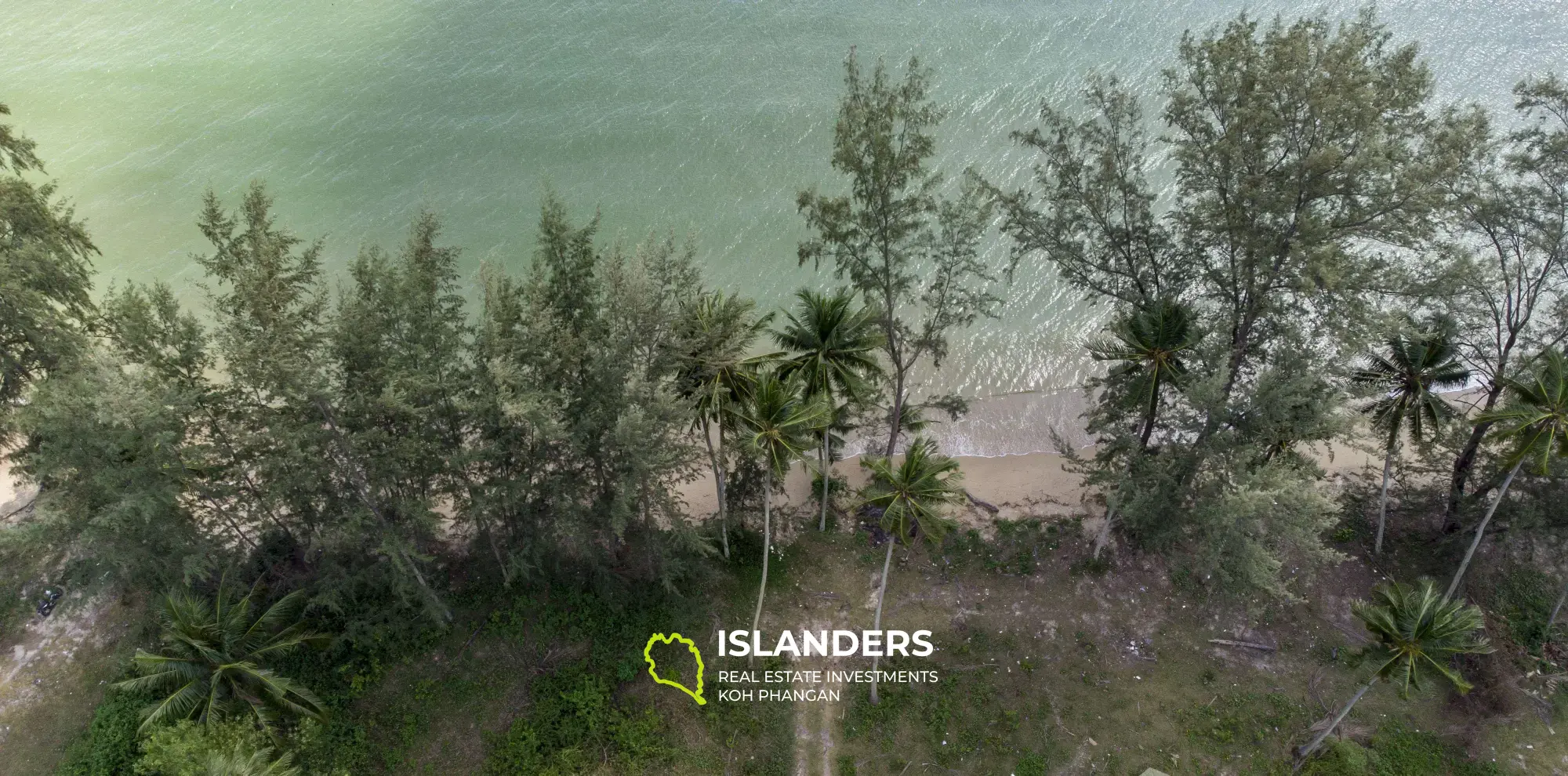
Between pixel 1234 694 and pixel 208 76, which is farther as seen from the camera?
pixel 208 76

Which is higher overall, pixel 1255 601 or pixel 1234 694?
pixel 1255 601

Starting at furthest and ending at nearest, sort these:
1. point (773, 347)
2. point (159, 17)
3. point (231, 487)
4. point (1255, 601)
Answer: point (159, 17), point (773, 347), point (1255, 601), point (231, 487)

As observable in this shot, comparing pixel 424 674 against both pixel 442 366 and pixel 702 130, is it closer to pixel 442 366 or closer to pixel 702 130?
pixel 442 366

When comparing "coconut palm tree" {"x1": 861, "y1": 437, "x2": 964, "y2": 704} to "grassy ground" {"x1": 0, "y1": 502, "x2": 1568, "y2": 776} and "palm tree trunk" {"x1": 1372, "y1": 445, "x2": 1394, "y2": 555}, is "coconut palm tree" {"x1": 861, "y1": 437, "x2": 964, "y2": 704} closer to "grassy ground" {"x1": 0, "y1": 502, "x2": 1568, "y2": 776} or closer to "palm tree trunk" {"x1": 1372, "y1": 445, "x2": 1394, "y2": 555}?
"grassy ground" {"x1": 0, "y1": 502, "x2": 1568, "y2": 776}

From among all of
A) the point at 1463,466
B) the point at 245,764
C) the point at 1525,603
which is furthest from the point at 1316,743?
the point at 245,764

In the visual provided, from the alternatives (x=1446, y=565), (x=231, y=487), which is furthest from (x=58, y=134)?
(x=1446, y=565)

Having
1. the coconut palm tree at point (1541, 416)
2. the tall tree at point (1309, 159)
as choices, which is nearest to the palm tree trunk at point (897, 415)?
the tall tree at point (1309, 159)

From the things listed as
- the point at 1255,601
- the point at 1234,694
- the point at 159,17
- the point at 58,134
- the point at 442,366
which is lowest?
the point at 1234,694
